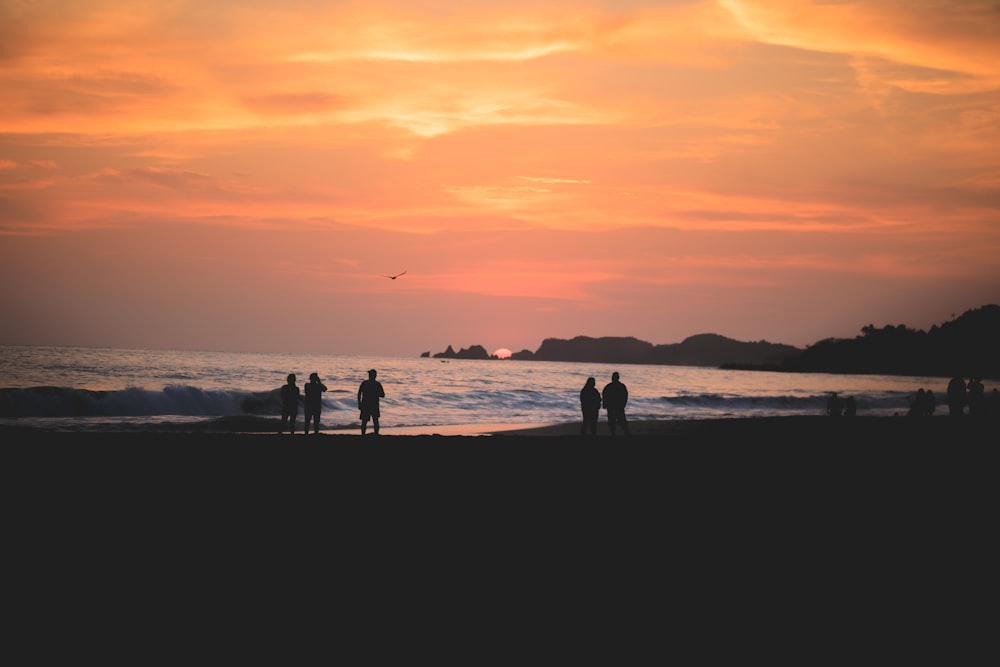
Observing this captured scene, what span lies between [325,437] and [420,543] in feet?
53.2

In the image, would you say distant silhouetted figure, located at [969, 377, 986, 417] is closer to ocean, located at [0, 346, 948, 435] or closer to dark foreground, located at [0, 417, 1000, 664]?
ocean, located at [0, 346, 948, 435]

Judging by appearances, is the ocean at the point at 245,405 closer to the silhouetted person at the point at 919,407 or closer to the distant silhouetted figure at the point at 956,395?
the silhouetted person at the point at 919,407

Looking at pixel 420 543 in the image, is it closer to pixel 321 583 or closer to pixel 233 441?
pixel 321 583

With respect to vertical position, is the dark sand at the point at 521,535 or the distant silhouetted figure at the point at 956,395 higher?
the distant silhouetted figure at the point at 956,395

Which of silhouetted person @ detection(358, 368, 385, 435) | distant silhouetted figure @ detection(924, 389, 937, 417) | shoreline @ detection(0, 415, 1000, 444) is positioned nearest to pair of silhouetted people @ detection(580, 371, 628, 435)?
shoreline @ detection(0, 415, 1000, 444)

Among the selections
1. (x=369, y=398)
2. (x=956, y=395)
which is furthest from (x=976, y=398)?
(x=369, y=398)

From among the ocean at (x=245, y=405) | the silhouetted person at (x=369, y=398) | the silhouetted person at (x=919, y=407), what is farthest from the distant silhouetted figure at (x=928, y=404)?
the silhouetted person at (x=369, y=398)

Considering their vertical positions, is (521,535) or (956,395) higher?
(956,395)

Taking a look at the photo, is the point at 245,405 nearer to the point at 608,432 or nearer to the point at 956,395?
the point at 608,432

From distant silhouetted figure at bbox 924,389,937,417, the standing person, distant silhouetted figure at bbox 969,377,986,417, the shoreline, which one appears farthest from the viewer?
distant silhouetted figure at bbox 924,389,937,417

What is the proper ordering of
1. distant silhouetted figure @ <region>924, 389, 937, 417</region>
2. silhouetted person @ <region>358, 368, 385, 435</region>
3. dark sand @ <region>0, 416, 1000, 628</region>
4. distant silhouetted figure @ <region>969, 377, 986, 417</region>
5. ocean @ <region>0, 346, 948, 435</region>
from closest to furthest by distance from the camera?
dark sand @ <region>0, 416, 1000, 628</region>, silhouetted person @ <region>358, 368, 385, 435</region>, distant silhouetted figure @ <region>969, 377, 986, 417</region>, ocean @ <region>0, 346, 948, 435</region>, distant silhouetted figure @ <region>924, 389, 937, 417</region>

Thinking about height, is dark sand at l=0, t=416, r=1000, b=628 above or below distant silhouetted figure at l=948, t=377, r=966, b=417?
below

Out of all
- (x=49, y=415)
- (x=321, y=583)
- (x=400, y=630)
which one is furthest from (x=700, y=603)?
(x=49, y=415)

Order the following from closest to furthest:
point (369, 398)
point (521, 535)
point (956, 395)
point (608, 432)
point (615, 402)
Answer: point (521, 535) → point (369, 398) → point (615, 402) → point (608, 432) → point (956, 395)
